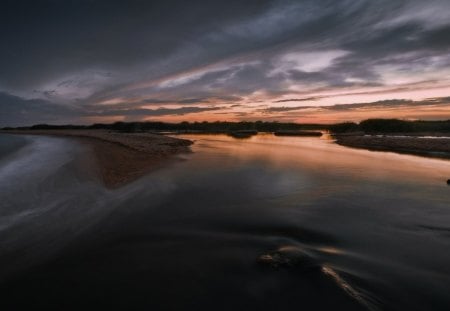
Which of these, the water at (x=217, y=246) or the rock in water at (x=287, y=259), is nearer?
the water at (x=217, y=246)

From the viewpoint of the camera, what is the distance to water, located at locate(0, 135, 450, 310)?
5.53 m

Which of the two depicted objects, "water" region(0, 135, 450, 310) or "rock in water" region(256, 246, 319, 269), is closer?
"water" region(0, 135, 450, 310)

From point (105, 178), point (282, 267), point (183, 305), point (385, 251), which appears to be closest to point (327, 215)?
point (385, 251)

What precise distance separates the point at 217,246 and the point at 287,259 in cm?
208

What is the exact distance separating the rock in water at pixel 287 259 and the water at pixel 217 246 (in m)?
0.14

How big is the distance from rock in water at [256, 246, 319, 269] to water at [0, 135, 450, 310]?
14 centimetres

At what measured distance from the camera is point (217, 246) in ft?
25.6

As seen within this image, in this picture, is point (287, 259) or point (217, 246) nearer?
point (287, 259)

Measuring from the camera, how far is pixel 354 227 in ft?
30.8

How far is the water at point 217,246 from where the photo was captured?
5527 millimetres

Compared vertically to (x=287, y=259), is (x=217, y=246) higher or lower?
lower

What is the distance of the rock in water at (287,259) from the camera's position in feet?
21.4

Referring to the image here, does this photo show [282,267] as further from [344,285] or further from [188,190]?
[188,190]

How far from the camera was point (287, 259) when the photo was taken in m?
6.72
